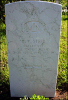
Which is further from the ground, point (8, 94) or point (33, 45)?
point (33, 45)

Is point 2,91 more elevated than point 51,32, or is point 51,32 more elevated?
point 51,32

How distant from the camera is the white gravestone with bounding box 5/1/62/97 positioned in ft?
5.55

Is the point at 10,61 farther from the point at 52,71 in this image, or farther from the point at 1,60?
the point at 1,60

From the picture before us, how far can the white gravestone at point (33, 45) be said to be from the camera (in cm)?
169

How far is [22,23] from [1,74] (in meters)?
1.45

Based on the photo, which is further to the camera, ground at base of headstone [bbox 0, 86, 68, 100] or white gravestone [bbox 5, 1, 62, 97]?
ground at base of headstone [bbox 0, 86, 68, 100]

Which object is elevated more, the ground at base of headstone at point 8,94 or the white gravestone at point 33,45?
the white gravestone at point 33,45

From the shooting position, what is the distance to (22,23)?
1.75 meters

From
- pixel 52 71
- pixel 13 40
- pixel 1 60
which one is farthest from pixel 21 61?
pixel 1 60

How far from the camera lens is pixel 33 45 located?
1892mm

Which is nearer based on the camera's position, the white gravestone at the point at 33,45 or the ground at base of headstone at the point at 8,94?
the white gravestone at the point at 33,45

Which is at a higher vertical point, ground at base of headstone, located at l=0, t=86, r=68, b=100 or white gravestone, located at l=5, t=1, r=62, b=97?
white gravestone, located at l=5, t=1, r=62, b=97

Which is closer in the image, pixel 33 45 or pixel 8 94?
pixel 33 45

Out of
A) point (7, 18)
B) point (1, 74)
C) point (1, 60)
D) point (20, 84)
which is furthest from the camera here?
point (1, 60)
